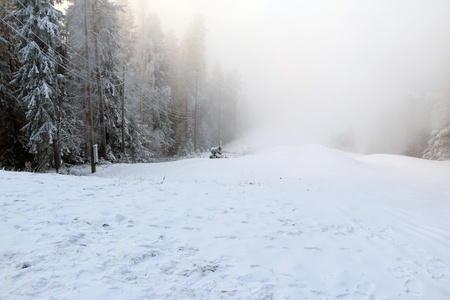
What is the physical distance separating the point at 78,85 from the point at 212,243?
19870mm

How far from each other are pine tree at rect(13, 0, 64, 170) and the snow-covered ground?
8878mm

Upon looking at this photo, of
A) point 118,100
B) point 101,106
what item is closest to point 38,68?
point 101,106

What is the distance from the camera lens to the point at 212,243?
3500 mm

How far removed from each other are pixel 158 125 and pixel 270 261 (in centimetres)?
2699

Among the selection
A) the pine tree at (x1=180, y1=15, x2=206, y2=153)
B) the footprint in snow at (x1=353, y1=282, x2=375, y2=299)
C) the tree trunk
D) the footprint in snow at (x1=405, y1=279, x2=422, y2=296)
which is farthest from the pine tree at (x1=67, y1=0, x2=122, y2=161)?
the footprint in snow at (x1=405, y1=279, x2=422, y2=296)

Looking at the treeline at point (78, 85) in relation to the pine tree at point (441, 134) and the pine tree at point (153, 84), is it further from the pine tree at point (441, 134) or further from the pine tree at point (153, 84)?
the pine tree at point (441, 134)

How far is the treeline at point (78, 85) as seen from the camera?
14.5m

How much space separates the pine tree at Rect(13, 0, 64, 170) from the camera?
1421 cm

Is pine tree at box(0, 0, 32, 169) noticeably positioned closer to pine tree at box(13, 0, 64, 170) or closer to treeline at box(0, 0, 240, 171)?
treeline at box(0, 0, 240, 171)

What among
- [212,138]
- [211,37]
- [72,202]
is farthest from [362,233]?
[211,37]

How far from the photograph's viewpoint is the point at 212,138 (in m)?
42.3

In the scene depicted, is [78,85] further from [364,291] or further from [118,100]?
[364,291]

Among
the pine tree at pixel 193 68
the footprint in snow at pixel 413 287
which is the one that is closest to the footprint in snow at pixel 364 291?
the footprint in snow at pixel 413 287

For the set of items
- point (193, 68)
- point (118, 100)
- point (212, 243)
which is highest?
point (193, 68)
